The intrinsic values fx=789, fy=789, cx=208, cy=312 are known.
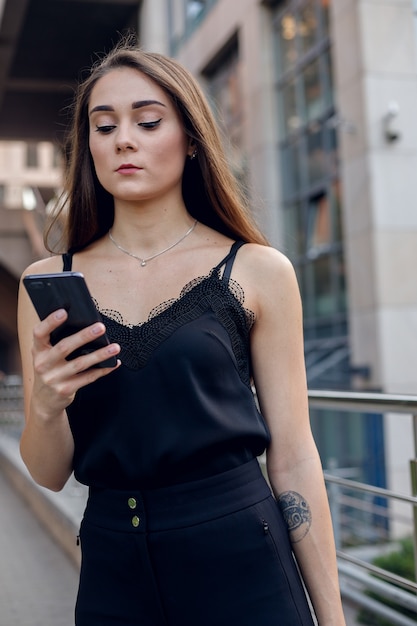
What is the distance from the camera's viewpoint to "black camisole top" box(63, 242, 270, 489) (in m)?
1.49

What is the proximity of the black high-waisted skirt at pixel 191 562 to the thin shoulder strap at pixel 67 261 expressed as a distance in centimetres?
52

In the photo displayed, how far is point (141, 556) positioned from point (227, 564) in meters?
0.16

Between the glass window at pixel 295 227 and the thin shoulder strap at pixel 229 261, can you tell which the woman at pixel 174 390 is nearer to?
the thin shoulder strap at pixel 229 261

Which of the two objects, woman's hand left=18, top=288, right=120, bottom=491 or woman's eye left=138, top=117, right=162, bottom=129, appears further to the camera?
woman's eye left=138, top=117, right=162, bottom=129

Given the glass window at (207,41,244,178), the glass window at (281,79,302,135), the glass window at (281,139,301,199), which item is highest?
→ the glass window at (207,41,244,178)

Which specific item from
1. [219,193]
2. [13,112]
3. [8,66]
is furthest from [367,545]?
[13,112]

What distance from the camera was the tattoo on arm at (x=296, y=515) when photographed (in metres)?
1.62

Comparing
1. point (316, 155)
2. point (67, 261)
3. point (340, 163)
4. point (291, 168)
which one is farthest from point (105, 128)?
point (291, 168)

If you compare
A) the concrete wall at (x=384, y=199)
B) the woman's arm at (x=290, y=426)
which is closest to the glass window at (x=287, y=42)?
the concrete wall at (x=384, y=199)

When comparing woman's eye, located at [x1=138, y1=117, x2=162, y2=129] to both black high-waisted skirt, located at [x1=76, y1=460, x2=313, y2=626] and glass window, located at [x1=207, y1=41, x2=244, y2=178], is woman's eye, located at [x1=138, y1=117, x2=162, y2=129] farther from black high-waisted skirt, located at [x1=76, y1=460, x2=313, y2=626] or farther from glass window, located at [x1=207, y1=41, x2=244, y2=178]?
glass window, located at [x1=207, y1=41, x2=244, y2=178]

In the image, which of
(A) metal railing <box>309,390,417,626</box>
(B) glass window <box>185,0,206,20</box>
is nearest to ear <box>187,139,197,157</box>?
(A) metal railing <box>309,390,417,626</box>

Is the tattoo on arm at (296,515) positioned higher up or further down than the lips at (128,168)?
further down

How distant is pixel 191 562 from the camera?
1468 millimetres

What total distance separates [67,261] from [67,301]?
420 millimetres
